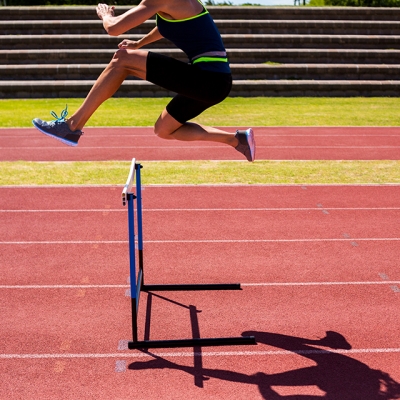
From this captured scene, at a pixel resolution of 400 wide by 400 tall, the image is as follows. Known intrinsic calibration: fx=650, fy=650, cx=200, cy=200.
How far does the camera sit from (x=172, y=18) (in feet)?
13.2

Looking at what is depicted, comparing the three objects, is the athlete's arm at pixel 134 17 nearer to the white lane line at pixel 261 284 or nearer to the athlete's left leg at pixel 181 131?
the athlete's left leg at pixel 181 131

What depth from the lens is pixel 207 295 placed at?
208 inches

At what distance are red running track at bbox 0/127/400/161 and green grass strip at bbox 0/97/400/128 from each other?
2.92 ft

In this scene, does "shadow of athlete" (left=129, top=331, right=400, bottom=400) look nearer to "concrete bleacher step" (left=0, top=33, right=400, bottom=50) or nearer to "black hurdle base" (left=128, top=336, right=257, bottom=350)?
"black hurdle base" (left=128, top=336, right=257, bottom=350)

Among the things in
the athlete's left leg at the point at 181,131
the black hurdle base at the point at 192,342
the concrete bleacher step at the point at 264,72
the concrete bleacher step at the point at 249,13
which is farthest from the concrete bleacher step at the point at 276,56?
the black hurdle base at the point at 192,342

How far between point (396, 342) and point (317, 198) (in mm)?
4234

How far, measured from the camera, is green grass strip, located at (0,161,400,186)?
9.39 meters

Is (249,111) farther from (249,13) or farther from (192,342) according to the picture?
(192,342)

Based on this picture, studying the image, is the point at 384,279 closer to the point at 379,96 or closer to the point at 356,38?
the point at 379,96

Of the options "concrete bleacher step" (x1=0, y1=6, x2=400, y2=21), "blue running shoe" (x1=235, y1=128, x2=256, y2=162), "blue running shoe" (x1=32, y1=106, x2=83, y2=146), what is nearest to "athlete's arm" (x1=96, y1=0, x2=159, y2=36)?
"blue running shoe" (x1=32, y1=106, x2=83, y2=146)

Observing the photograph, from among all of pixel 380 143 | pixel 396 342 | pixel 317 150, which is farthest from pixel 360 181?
pixel 396 342

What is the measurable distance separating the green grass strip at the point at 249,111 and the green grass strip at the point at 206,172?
4241 mm

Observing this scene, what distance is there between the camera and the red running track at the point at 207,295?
3867mm

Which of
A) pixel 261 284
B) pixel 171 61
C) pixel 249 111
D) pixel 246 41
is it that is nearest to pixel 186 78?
pixel 171 61
